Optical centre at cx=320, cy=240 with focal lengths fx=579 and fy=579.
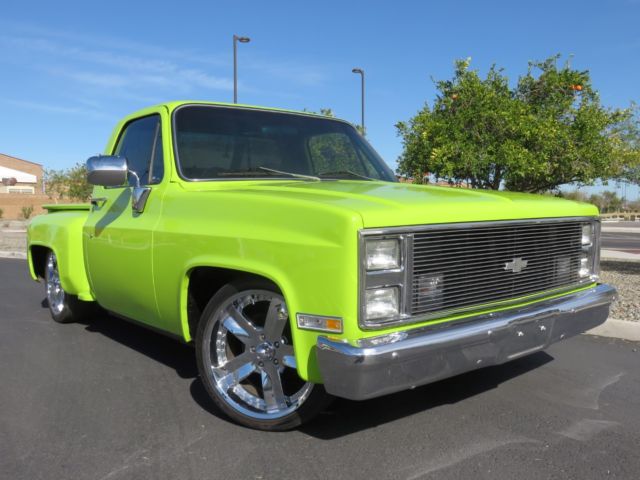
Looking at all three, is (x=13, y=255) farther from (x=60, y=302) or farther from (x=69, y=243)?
(x=69, y=243)

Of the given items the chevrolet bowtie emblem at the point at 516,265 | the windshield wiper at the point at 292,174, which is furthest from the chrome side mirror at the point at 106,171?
the chevrolet bowtie emblem at the point at 516,265

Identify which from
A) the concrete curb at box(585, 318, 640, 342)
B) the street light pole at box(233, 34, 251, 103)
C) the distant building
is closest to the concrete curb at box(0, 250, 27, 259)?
the street light pole at box(233, 34, 251, 103)

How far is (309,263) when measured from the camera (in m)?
2.70

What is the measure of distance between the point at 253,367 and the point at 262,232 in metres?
0.80

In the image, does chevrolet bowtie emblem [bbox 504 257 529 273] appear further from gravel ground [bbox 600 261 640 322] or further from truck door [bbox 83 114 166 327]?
gravel ground [bbox 600 261 640 322]

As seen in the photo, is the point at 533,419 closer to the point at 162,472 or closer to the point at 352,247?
the point at 352,247

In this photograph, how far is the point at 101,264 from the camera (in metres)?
4.42

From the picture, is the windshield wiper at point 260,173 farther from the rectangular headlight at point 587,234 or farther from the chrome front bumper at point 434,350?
the rectangular headlight at point 587,234

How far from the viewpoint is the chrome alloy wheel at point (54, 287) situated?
19.2 ft

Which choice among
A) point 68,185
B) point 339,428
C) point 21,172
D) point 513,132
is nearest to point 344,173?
point 339,428

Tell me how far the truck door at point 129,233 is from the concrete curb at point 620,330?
3.93m

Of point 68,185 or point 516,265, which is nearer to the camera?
point 516,265

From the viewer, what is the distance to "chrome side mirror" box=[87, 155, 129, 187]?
385cm

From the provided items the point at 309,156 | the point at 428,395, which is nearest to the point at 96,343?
the point at 309,156
